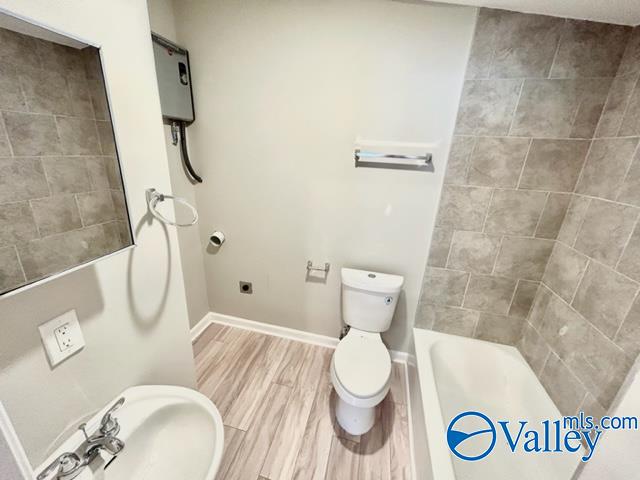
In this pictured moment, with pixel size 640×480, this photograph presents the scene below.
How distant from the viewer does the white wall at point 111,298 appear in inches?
22.6

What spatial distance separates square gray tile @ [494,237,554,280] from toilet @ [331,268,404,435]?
59 cm

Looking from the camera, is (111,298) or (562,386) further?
(562,386)

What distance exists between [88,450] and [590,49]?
7.78 ft

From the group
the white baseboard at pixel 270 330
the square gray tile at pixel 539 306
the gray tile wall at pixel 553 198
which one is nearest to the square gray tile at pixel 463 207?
the gray tile wall at pixel 553 198

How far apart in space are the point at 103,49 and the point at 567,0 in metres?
1.60

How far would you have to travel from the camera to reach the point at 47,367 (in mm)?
633

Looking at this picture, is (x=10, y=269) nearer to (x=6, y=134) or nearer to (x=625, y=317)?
(x=6, y=134)

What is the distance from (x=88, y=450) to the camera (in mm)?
674

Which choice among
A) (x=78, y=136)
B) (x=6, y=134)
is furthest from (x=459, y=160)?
(x=6, y=134)

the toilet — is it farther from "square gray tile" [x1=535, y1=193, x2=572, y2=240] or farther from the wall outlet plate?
the wall outlet plate

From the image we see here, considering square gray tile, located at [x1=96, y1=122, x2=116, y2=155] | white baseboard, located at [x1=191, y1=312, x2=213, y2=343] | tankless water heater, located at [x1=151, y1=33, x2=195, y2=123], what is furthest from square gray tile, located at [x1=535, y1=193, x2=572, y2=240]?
white baseboard, located at [x1=191, y1=312, x2=213, y2=343]

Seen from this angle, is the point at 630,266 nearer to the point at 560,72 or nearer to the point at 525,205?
the point at 525,205

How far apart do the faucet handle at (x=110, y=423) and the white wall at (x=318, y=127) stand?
3.97 ft

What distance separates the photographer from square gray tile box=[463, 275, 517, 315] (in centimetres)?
150
